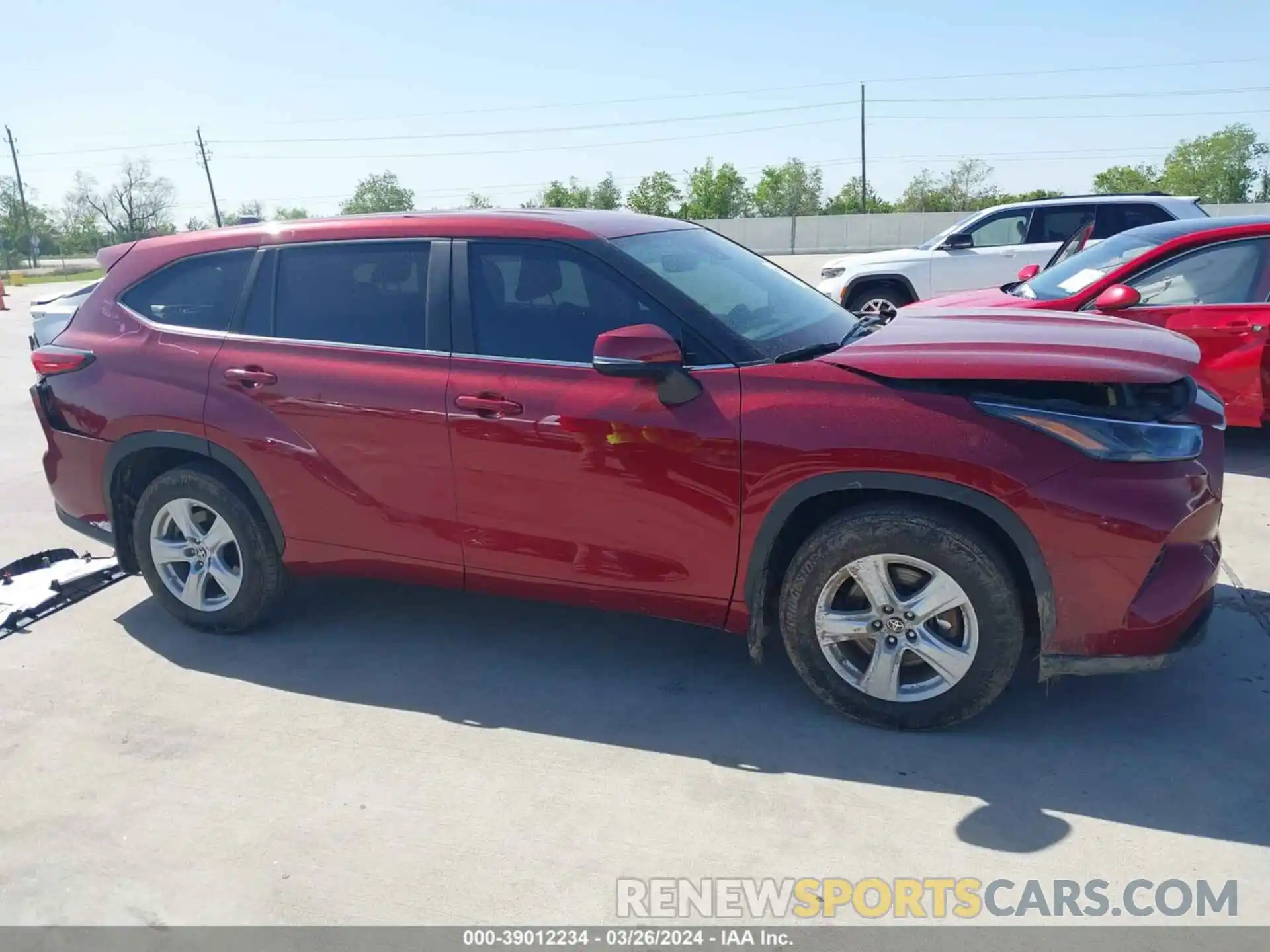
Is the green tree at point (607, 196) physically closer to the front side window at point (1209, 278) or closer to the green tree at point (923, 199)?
the green tree at point (923, 199)

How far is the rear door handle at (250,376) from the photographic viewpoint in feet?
14.1

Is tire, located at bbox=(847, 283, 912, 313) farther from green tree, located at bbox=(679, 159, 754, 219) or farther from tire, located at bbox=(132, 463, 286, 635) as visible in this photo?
green tree, located at bbox=(679, 159, 754, 219)

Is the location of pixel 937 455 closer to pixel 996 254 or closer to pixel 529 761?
pixel 529 761

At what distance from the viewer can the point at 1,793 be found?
3.54 metres

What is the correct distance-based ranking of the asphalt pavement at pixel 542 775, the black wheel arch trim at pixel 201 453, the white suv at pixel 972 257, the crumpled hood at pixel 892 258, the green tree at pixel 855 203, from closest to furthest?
the asphalt pavement at pixel 542 775 → the black wheel arch trim at pixel 201 453 → the white suv at pixel 972 257 → the crumpled hood at pixel 892 258 → the green tree at pixel 855 203

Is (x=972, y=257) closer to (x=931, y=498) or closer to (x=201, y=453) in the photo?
(x=931, y=498)

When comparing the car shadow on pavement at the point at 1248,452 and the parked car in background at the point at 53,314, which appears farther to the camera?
the parked car in background at the point at 53,314

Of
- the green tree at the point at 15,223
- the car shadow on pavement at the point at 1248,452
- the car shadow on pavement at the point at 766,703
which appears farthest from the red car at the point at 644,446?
the green tree at the point at 15,223

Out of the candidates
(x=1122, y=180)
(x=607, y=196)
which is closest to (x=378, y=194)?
(x=607, y=196)

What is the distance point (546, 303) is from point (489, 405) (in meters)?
0.46

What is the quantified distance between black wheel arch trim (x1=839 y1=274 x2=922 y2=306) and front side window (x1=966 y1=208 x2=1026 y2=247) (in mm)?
977

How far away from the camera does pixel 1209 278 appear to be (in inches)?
259

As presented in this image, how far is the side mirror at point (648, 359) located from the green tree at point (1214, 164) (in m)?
81.4
